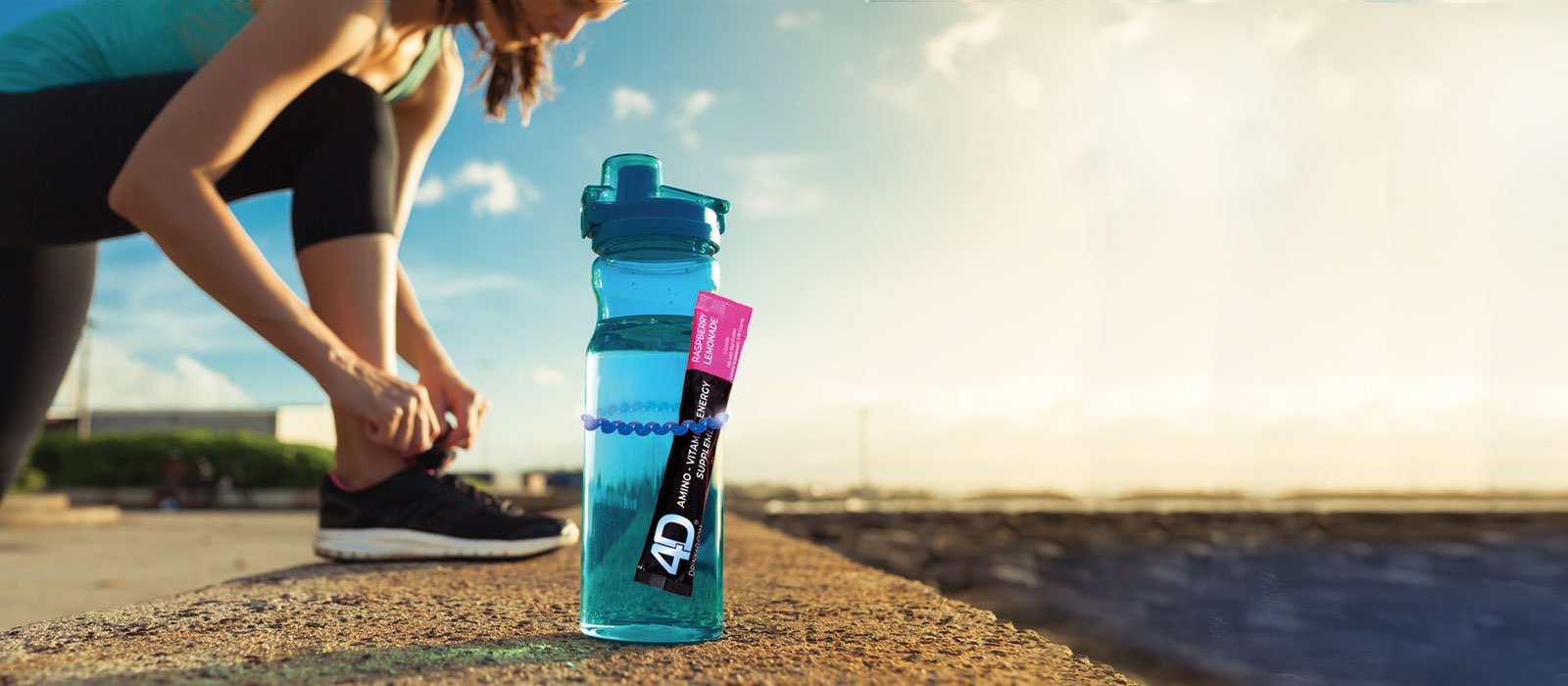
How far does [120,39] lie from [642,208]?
1277 millimetres

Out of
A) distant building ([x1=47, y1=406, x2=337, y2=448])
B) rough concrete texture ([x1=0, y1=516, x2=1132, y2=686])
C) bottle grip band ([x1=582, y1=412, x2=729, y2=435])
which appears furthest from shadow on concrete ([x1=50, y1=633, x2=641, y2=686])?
distant building ([x1=47, y1=406, x2=337, y2=448])

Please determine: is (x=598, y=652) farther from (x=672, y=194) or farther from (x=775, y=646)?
(x=672, y=194)

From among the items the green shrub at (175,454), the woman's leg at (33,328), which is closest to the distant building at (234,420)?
the green shrub at (175,454)

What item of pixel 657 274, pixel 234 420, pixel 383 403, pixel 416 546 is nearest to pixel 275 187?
pixel 383 403

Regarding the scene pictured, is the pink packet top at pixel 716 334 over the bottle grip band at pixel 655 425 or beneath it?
over

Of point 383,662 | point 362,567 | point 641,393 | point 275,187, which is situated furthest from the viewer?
point 275,187

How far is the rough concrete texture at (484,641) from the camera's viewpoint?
3.01ft

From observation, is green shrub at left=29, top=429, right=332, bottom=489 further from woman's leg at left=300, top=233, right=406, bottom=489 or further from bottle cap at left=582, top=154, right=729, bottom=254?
bottle cap at left=582, top=154, right=729, bottom=254

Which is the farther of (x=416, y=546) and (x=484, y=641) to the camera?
(x=416, y=546)

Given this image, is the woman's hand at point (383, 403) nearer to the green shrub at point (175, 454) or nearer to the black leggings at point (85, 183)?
the black leggings at point (85, 183)

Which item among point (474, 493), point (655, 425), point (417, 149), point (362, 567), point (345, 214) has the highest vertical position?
point (417, 149)

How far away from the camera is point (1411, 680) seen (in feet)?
17.0

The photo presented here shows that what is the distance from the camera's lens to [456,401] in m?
1.94

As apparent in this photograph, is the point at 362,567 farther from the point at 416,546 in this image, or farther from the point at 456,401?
the point at 456,401
